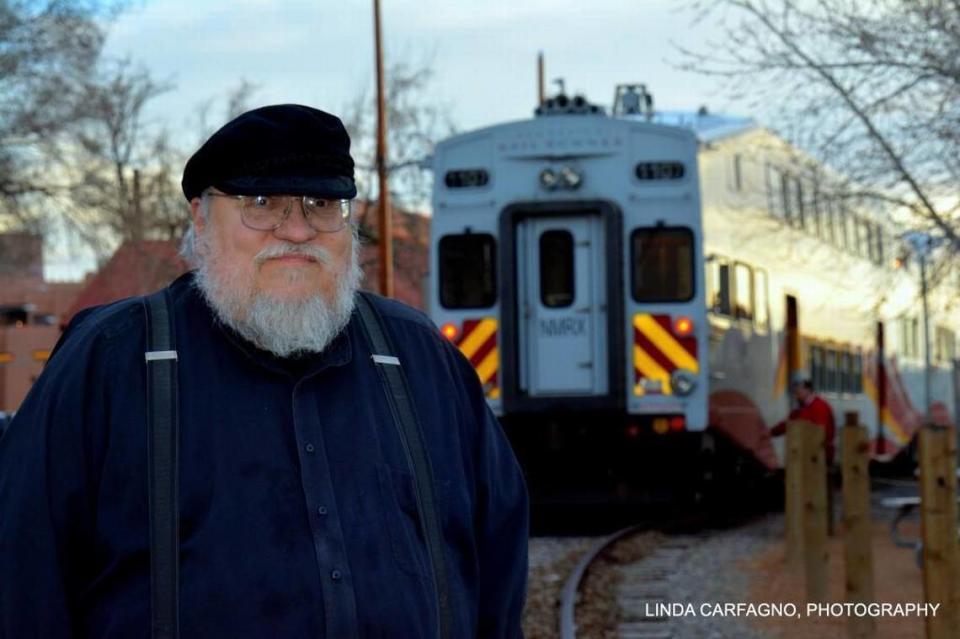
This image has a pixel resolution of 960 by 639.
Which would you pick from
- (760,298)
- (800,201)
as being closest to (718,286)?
(800,201)

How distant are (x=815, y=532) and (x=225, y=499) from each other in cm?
857

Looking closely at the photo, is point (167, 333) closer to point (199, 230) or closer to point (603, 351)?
point (199, 230)

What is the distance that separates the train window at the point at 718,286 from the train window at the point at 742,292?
36 cm

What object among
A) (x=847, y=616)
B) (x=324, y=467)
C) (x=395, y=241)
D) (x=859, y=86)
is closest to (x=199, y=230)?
(x=324, y=467)

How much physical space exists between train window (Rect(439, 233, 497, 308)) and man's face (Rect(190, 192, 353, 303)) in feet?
42.2

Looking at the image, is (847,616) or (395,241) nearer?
(847,616)

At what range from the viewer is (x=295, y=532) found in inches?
127

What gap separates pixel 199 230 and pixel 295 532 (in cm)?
74

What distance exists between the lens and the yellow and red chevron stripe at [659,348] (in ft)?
52.4

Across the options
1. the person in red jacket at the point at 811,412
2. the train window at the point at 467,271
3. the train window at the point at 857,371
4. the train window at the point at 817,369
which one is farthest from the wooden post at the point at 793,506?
the train window at the point at 857,371

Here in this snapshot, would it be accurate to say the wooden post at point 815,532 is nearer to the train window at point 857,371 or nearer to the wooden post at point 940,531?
the wooden post at point 940,531

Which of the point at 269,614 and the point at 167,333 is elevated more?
the point at 167,333

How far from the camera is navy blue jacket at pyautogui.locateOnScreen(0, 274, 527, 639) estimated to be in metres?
3.14

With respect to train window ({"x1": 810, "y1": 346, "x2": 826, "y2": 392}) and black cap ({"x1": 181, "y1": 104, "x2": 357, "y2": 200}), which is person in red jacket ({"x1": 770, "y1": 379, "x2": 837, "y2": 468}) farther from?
black cap ({"x1": 181, "y1": 104, "x2": 357, "y2": 200})
